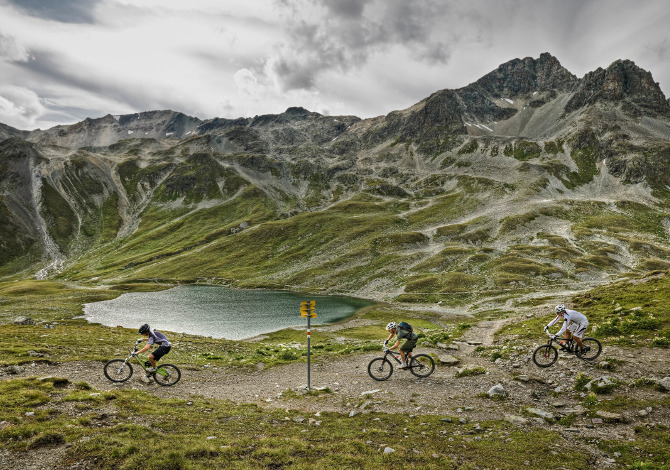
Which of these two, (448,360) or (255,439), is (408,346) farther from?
(255,439)

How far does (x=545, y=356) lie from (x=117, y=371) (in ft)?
98.2

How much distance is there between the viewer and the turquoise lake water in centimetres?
7769

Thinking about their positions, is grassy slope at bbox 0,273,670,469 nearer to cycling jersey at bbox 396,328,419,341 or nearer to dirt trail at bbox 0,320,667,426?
dirt trail at bbox 0,320,667,426

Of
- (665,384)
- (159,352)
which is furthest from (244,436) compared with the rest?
(665,384)

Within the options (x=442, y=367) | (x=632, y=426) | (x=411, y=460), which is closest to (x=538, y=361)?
(x=442, y=367)

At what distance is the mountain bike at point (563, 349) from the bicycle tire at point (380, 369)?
1061 cm

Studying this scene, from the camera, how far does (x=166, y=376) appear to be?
21.7m

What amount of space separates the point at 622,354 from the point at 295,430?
22.5 m

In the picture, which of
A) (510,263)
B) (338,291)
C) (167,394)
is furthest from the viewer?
(338,291)

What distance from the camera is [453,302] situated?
9312 cm

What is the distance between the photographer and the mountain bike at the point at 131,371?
20922 millimetres

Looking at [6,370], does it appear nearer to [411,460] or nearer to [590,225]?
[411,460]

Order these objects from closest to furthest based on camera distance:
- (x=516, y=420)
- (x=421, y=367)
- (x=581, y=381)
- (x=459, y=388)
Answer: (x=516, y=420) < (x=581, y=381) < (x=459, y=388) < (x=421, y=367)

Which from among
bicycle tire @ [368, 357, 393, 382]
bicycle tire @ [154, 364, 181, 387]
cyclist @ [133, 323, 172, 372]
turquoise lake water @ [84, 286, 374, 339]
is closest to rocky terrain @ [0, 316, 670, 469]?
bicycle tire @ [154, 364, 181, 387]
